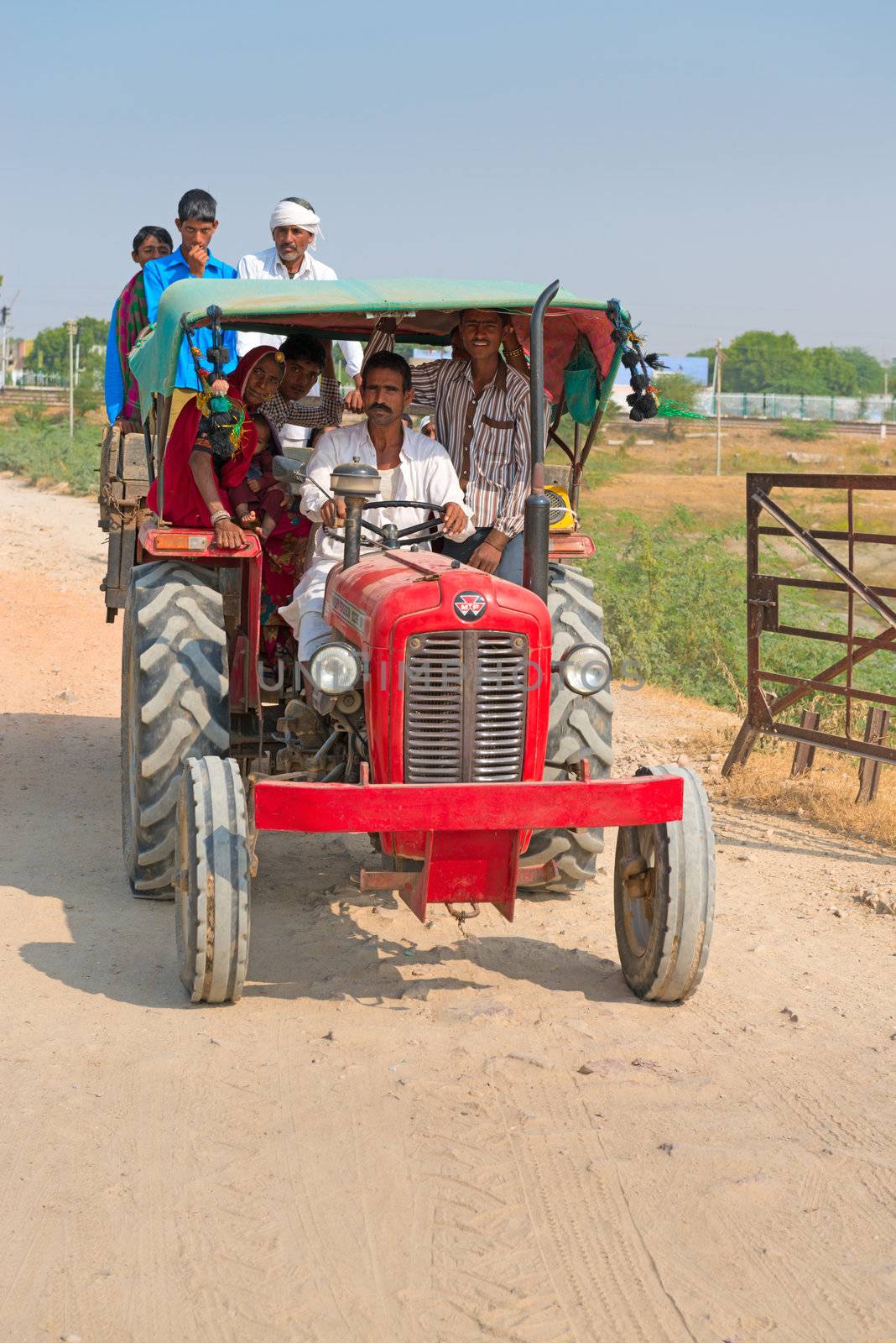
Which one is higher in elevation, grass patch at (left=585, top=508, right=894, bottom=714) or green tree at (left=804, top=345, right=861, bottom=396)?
green tree at (left=804, top=345, right=861, bottom=396)

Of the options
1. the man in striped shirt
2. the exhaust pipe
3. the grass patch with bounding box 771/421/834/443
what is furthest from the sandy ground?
the grass patch with bounding box 771/421/834/443

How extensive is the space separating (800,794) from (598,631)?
9.38ft

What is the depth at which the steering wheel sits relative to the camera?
5684mm

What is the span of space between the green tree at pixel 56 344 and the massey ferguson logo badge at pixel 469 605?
326 ft

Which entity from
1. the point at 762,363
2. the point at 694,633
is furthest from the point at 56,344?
the point at 694,633

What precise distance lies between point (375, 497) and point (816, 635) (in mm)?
3409

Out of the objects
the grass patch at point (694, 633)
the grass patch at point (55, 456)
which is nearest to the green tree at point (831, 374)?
the grass patch at point (55, 456)

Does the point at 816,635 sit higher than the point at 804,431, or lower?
lower

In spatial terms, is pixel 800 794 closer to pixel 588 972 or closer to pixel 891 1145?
pixel 588 972

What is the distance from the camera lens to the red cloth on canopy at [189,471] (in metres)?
6.36

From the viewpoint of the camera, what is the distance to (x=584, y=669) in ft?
16.9

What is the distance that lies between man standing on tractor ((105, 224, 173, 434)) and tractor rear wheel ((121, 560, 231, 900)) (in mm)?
2431

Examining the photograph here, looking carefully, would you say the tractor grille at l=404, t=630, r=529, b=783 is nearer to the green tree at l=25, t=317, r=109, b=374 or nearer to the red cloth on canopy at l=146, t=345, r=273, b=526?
the red cloth on canopy at l=146, t=345, r=273, b=526

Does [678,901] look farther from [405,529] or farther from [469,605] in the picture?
[405,529]
